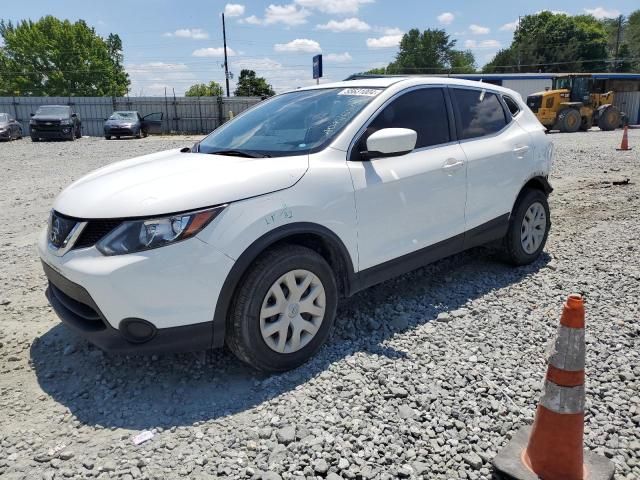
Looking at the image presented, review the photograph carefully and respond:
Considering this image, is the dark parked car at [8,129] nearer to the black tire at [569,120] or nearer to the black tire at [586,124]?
the black tire at [569,120]

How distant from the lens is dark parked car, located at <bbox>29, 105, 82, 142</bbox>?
2350 cm

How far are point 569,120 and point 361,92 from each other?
964 inches

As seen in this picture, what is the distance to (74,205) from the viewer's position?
284cm

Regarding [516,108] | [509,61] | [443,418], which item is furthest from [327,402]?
[509,61]

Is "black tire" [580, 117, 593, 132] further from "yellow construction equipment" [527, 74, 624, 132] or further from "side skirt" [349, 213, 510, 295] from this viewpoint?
"side skirt" [349, 213, 510, 295]

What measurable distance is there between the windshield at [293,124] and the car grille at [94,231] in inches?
41.8

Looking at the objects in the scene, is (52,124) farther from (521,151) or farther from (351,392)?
(351,392)

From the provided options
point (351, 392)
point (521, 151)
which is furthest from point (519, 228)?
point (351, 392)

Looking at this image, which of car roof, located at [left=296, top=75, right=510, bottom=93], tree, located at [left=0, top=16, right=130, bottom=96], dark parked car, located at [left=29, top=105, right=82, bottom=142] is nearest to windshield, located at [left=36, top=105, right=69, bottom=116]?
dark parked car, located at [left=29, top=105, right=82, bottom=142]

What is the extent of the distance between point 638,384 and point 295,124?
2.69 metres

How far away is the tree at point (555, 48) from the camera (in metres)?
71.8

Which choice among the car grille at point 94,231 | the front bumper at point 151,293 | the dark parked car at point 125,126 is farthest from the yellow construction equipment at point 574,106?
the car grille at point 94,231

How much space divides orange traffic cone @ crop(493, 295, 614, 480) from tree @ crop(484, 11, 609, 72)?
7944cm

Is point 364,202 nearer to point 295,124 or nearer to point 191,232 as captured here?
point 295,124
